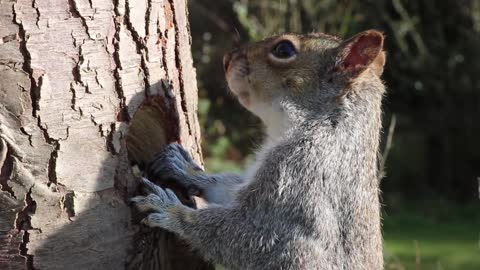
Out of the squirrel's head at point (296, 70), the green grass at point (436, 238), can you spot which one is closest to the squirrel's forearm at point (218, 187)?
the squirrel's head at point (296, 70)

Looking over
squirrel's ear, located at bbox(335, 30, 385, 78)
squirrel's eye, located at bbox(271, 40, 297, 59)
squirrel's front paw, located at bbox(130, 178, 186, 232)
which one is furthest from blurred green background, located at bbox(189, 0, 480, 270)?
squirrel's front paw, located at bbox(130, 178, 186, 232)

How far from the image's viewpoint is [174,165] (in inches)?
117

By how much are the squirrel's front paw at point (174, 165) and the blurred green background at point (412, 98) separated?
3.84 m

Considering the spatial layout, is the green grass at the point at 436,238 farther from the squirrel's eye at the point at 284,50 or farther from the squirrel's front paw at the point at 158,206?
the squirrel's front paw at the point at 158,206

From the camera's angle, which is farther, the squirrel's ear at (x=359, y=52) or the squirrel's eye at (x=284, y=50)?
the squirrel's eye at (x=284, y=50)

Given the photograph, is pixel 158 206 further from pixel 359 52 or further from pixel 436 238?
pixel 436 238

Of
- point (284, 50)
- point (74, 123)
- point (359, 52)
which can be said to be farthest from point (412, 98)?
point (74, 123)

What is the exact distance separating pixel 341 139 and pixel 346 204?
0.71 ft

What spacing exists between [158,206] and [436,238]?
4632 millimetres

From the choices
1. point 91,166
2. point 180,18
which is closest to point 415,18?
point 180,18

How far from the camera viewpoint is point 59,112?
251cm

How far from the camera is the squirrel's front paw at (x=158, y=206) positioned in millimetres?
2730

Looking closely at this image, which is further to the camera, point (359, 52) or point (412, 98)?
point (412, 98)

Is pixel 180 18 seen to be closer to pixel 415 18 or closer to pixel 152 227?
pixel 152 227
